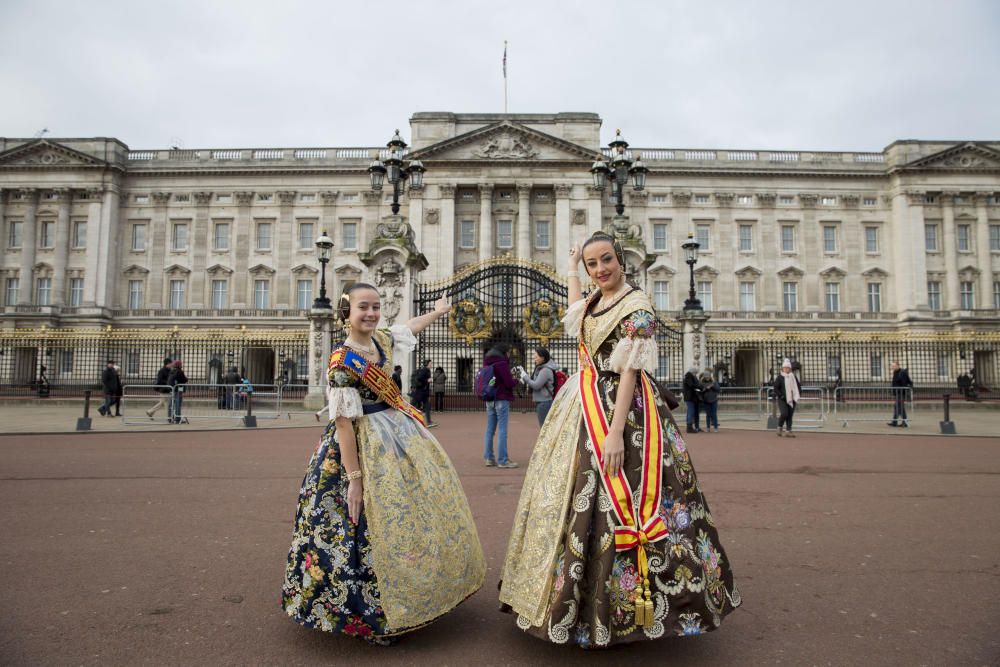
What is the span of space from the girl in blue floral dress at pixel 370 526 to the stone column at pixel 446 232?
3712 centimetres

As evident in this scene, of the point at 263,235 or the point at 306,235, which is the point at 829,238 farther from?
the point at 263,235

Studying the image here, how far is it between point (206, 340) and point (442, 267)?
19.8 m

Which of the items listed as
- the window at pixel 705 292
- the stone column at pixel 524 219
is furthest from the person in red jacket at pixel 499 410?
the window at pixel 705 292

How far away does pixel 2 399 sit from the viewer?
21.3m

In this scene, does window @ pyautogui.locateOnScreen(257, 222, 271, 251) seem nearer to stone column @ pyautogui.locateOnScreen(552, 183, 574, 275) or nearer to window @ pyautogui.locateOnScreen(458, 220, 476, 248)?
window @ pyautogui.locateOnScreen(458, 220, 476, 248)

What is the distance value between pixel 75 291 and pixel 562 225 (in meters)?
34.7

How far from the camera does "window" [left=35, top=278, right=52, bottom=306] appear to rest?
43219 mm

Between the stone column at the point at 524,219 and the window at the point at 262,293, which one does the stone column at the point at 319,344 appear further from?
the window at the point at 262,293

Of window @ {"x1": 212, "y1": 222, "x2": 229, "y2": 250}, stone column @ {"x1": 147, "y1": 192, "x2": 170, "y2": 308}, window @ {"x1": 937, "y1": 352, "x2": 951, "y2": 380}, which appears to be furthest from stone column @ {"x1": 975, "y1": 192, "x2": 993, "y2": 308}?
stone column @ {"x1": 147, "y1": 192, "x2": 170, "y2": 308}

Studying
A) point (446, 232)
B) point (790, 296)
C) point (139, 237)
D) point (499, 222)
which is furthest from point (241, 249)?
point (790, 296)

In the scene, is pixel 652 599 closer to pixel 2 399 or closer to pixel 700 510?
pixel 700 510

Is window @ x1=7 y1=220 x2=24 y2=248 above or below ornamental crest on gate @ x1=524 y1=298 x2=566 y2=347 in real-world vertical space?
above

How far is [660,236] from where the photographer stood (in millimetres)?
44031

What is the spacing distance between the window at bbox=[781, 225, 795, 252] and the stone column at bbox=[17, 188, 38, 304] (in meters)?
53.4
